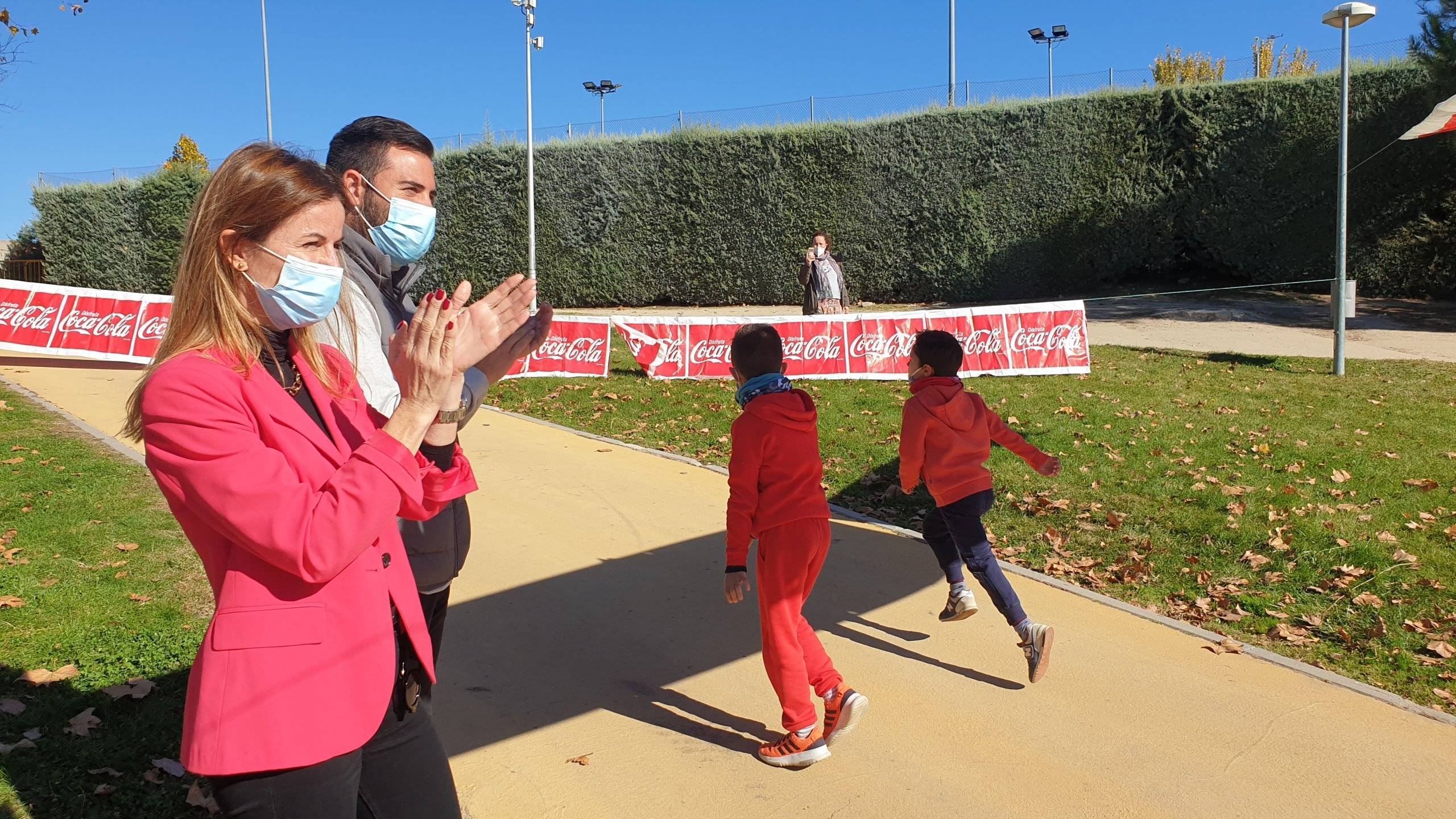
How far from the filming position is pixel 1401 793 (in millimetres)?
3887

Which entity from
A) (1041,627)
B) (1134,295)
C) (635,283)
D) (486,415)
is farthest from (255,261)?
(635,283)

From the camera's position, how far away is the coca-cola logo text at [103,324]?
15656 millimetres

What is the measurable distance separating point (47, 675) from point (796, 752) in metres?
3.46

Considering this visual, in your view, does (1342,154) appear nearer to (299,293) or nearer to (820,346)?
(820,346)

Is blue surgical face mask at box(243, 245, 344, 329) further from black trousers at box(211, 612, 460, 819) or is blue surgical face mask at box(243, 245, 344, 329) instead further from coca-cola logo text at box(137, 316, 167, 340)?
coca-cola logo text at box(137, 316, 167, 340)

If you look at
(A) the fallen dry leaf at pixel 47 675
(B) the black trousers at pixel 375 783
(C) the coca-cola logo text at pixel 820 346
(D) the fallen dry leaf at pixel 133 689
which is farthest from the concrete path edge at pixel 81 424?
(C) the coca-cola logo text at pixel 820 346

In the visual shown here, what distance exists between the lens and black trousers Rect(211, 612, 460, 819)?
186 cm

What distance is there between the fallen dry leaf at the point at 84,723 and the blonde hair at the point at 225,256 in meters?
2.81

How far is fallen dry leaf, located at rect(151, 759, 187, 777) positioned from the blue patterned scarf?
8.64 feet

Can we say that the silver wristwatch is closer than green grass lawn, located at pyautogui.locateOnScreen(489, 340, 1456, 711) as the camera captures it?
Yes

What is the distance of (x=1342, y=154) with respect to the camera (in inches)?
485

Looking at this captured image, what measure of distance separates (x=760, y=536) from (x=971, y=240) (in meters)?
20.1

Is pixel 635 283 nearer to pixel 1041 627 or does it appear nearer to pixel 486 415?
pixel 486 415

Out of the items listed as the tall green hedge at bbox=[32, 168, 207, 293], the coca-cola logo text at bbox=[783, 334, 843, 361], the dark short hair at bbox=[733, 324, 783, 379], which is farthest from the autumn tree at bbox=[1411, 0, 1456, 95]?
the tall green hedge at bbox=[32, 168, 207, 293]
